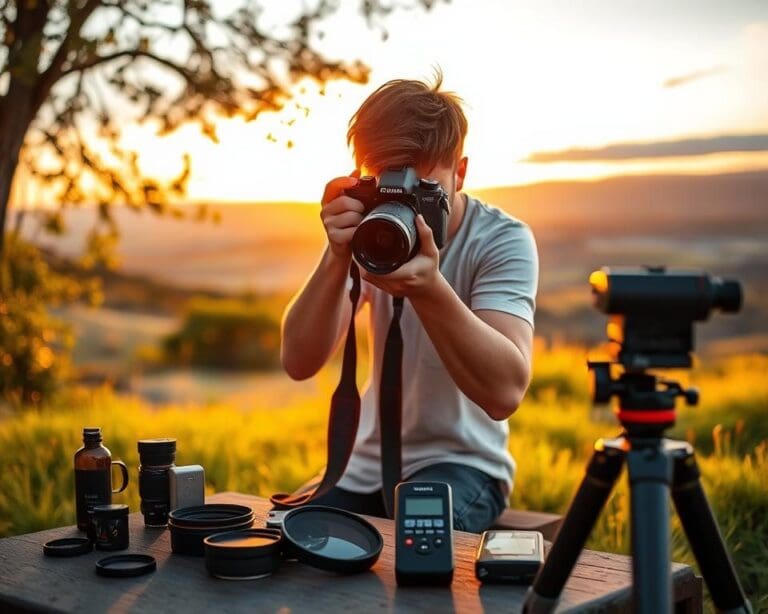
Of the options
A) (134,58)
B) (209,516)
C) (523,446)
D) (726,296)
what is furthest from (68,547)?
(134,58)

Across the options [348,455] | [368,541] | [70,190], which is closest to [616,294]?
[368,541]

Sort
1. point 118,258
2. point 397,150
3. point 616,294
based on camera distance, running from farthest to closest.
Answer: point 118,258
point 397,150
point 616,294

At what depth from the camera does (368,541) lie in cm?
196

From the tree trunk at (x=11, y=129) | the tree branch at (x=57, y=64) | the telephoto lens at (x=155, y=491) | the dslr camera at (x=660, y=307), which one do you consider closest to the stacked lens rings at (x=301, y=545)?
the telephoto lens at (x=155, y=491)

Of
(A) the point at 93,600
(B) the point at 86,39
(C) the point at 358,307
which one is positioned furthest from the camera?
(B) the point at 86,39

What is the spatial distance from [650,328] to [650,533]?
292 mm

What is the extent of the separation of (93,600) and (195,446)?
107 inches

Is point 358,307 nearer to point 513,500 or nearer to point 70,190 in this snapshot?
point 513,500

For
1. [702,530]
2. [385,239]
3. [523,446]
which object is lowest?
[523,446]

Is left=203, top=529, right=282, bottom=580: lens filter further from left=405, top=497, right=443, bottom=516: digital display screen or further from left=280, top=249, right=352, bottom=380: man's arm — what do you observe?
left=280, top=249, right=352, bottom=380: man's arm

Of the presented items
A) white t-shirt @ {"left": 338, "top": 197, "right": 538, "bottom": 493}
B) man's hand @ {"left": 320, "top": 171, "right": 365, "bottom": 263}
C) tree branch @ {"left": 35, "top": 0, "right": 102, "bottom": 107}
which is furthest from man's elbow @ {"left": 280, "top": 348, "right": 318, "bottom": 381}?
tree branch @ {"left": 35, "top": 0, "right": 102, "bottom": 107}

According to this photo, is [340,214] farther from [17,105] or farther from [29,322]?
[29,322]

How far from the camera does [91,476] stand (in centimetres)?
220

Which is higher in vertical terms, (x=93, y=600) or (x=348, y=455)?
(x=348, y=455)
